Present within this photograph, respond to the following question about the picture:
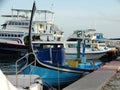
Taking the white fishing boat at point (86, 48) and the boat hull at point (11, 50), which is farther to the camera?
the white fishing boat at point (86, 48)

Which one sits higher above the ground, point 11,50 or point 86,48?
point 11,50

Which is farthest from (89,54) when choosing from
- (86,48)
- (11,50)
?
(11,50)

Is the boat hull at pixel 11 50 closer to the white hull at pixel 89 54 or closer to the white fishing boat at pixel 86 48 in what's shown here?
the white fishing boat at pixel 86 48

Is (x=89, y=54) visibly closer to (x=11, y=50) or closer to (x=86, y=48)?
(x=86, y=48)

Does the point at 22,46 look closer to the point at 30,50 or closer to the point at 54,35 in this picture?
the point at 54,35

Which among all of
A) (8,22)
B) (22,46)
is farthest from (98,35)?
(22,46)

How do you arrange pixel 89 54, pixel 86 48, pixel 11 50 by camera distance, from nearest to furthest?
pixel 11 50, pixel 89 54, pixel 86 48

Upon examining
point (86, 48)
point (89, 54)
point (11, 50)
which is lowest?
point (89, 54)

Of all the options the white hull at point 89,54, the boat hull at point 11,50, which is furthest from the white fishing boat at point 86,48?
the boat hull at point 11,50

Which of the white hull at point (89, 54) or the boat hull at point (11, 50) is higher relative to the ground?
the boat hull at point (11, 50)

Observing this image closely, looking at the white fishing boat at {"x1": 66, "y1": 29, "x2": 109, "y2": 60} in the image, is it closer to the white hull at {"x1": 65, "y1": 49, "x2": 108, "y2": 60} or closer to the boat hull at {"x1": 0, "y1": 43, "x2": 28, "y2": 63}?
the white hull at {"x1": 65, "y1": 49, "x2": 108, "y2": 60}

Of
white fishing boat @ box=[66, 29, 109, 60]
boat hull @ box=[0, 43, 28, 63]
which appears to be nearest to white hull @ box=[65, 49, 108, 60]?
white fishing boat @ box=[66, 29, 109, 60]

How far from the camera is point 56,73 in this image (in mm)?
19234

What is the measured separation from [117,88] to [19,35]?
137ft
